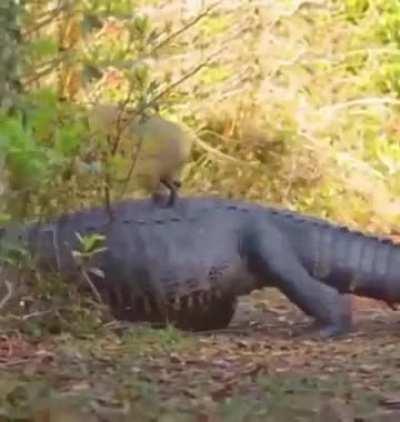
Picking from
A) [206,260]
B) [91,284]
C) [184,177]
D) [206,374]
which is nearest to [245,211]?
[206,260]

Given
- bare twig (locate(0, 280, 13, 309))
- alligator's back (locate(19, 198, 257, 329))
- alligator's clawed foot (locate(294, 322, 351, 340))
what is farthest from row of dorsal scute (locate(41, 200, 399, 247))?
bare twig (locate(0, 280, 13, 309))

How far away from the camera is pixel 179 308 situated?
253 inches

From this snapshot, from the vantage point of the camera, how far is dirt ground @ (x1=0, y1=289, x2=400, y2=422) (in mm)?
3236

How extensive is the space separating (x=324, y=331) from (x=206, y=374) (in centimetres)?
165

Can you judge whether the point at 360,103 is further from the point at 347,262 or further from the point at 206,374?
the point at 206,374

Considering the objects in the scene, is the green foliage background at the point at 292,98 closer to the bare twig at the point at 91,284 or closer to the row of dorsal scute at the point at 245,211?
the row of dorsal scute at the point at 245,211

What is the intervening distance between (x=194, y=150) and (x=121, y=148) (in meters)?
4.21

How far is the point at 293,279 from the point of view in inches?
257

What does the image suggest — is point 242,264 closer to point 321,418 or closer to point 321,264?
point 321,264

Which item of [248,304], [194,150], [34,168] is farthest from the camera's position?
[194,150]

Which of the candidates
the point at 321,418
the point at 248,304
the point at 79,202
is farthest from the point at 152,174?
the point at 321,418

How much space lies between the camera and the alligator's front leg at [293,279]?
6.43 metres

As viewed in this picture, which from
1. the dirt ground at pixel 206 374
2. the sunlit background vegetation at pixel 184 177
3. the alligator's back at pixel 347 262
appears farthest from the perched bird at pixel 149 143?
the dirt ground at pixel 206 374

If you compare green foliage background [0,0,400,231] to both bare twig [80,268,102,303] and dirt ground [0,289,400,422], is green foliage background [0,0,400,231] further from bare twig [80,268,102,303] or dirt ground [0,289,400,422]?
dirt ground [0,289,400,422]
